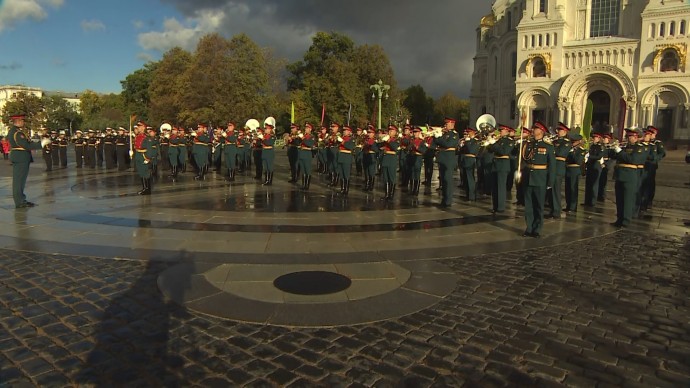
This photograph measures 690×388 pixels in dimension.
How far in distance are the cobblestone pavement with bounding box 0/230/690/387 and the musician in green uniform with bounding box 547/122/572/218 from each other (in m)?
4.98

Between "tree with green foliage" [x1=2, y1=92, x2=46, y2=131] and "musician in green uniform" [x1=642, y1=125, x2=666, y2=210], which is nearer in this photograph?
"musician in green uniform" [x1=642, y1=125, x2=666, y2=210]

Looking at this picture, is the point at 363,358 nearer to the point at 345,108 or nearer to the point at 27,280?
the point at 27,280

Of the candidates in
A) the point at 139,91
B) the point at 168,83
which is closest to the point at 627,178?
the point at 168,83

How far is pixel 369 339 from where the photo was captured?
4219 millimetres

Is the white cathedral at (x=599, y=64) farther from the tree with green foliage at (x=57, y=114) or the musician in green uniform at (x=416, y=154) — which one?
the tree with green foliage at (x=57, y=114)

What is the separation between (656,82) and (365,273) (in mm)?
55508

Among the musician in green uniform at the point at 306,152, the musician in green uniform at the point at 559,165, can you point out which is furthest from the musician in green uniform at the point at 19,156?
the musician in green uniform at the point at 559,165

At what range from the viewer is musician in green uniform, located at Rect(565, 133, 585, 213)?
39.3 feet

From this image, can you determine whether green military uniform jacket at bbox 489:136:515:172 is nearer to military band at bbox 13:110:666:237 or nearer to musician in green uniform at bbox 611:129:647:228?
military band at bbox 13:110:666:237

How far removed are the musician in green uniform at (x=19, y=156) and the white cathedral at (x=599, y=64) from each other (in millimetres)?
48038

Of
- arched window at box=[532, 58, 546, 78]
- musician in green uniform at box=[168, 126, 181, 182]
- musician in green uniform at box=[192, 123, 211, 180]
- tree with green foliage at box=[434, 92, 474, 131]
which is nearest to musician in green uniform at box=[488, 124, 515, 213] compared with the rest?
musician in green uniform at box=[192, 123, 211, 180]

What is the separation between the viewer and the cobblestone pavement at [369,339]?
3564mm

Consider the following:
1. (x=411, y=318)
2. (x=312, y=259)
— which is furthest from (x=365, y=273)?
(x=411, y=318)

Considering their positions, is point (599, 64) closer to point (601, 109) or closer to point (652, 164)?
point (601, 109)
